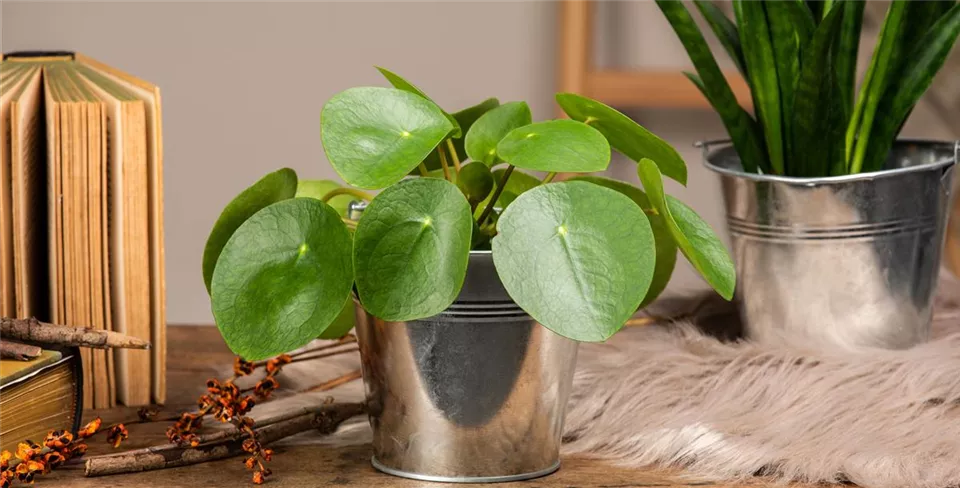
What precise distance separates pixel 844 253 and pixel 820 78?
0.13 metres

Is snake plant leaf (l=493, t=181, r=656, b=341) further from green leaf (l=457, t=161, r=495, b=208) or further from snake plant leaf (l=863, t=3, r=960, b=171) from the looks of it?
snake plant leaf (l=863, t=3, r=960, b=171)

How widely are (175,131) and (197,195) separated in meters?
0.13

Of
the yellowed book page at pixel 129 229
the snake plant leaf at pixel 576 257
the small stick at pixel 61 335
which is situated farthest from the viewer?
the yellowed book page at pixel 129 229

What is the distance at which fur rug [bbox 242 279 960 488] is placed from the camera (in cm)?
54

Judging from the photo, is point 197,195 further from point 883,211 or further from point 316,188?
point 883,211

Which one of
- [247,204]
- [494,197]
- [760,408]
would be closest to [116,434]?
[247,204]

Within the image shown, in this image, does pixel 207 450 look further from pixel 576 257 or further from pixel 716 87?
pixel 716 87

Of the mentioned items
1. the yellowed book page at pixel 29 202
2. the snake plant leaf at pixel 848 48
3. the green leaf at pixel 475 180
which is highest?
the snake plant leaf at pixel 848 48

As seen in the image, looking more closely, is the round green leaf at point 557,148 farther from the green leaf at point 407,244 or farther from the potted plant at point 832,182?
the potted plant at point 832,182

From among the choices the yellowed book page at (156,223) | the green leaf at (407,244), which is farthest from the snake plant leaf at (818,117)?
the yellowed book page at (156,223)

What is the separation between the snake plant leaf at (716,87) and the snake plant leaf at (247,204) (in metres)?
0.35

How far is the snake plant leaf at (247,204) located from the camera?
53 cm

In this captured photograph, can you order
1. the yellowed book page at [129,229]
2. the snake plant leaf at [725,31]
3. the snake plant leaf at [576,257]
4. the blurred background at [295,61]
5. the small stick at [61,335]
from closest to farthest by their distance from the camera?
1. the snake plant leaf at [576,257]
2. the small stick at [61,335]
3. the yellowed book page at [129,229]
4. the snake plant leaf at [725,31]
5. the blurred background at [295,61]

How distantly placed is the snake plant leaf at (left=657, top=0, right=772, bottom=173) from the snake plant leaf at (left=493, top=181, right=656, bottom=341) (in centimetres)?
33
